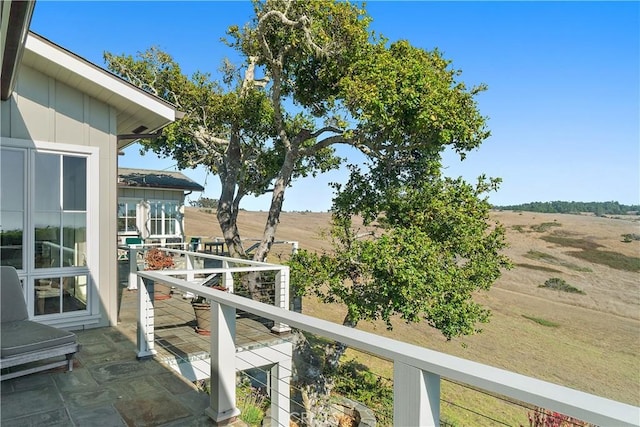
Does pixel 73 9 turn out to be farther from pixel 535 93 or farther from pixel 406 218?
pixel 535 93

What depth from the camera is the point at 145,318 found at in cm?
419

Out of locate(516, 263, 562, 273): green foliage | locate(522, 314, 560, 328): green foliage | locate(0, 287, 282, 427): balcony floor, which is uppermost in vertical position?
locate(0, 287, 282, 427): balcony floor

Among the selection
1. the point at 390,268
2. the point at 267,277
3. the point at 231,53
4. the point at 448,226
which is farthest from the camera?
the point at 231,53

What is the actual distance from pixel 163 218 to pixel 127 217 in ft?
4.61

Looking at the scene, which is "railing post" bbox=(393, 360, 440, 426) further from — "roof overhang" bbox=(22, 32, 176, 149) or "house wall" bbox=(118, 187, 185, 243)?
"house wall" bbox=(118, 187, 185, 243)

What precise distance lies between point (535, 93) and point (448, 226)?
40.3ft

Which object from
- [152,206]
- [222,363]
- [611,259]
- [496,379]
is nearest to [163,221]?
[152,206]

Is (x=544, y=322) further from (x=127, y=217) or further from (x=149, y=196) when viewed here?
(x=127, y=217)

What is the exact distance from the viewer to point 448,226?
9.41 meters

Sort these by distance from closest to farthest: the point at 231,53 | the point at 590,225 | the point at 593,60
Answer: the point at 231,53
the point at 593,60
the point at 590,225

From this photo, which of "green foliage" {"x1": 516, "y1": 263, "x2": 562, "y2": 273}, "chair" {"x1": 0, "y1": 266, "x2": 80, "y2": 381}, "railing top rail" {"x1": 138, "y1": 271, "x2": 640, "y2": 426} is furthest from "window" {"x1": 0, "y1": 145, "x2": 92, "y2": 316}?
"green foliage" {"x1": 516, "y1": 263, "x2": 562, "y2": 273}

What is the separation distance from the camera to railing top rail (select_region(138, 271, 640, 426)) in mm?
974

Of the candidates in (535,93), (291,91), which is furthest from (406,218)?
(535,93)

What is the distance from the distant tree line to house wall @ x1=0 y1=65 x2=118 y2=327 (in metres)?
74.2
